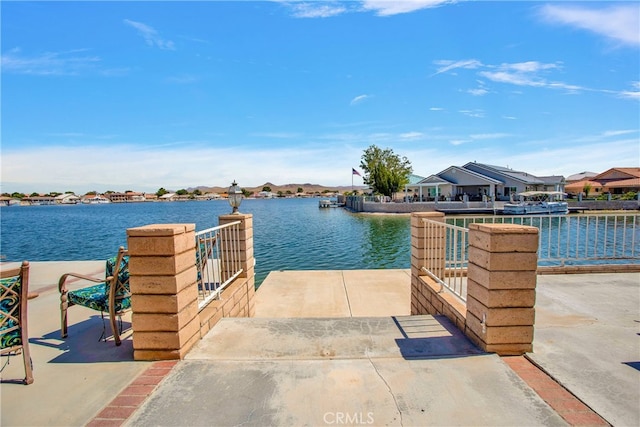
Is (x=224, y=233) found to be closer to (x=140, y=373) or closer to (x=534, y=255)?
(x=140, y=373)

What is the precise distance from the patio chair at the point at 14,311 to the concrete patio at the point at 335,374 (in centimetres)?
31

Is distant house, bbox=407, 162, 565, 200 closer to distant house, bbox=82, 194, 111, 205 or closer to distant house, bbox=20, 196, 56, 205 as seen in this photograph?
distant house, bbox=82, 194, 111, 205

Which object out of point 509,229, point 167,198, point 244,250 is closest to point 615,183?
point 509,229

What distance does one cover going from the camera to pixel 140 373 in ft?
8.36

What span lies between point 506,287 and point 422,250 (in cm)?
189

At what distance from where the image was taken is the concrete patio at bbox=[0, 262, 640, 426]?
6.64 feet

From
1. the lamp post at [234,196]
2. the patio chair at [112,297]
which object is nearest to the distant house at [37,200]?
the lamp post at [234,196]

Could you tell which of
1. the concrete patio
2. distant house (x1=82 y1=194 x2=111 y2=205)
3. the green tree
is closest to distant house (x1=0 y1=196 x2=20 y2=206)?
A: distant house (x1=82 y1=194 x2=111 y2=205)

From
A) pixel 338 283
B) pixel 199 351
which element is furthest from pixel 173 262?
pixel 338 283

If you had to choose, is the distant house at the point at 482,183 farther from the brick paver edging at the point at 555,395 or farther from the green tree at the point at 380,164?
the brick paver edging at the point at 555,395

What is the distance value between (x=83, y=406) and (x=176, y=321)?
787mm

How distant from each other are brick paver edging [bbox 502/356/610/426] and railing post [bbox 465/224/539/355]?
0.17 meters

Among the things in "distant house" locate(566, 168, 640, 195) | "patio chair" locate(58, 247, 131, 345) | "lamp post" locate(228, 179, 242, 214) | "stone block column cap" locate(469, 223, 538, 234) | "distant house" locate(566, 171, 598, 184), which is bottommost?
"patio chair" locate(58, 247, 131, 345)

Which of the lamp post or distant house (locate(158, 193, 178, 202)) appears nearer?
the lamp post
